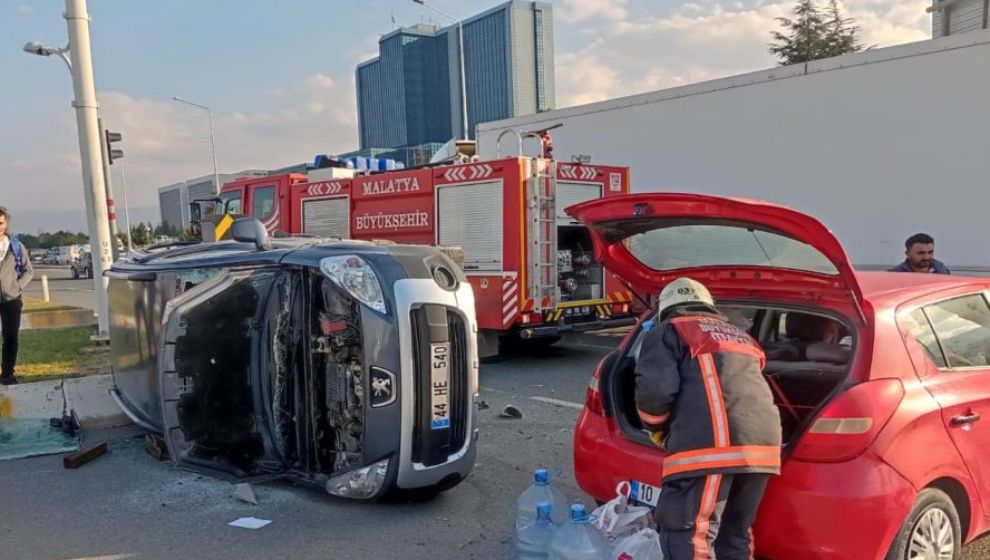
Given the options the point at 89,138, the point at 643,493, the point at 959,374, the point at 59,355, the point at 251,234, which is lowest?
the point at 59,355

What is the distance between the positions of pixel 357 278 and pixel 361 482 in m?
1.14

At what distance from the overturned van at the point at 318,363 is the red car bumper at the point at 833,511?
1.94m

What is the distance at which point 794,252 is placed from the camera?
3248mm

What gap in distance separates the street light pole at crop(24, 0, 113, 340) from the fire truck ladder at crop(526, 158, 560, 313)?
5.58 metres

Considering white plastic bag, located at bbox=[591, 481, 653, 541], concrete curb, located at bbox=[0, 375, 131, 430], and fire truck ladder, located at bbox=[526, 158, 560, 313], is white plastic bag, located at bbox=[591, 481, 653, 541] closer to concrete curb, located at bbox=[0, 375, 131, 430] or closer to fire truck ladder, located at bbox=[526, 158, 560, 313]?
concrete curb, located at bbox=[0, 375, 131, 430]

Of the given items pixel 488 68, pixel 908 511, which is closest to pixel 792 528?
pixel 908 511

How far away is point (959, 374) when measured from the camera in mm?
3150

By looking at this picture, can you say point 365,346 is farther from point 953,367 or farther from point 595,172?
point 595,172

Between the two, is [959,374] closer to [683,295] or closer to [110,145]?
[683,295]

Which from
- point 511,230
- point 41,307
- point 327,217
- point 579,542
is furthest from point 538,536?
point 41,307

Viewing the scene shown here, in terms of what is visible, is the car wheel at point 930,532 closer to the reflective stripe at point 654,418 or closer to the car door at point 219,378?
the reflective stripe at point 654,418

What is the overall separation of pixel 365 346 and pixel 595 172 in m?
6.21

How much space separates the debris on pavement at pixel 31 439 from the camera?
18.4 ft

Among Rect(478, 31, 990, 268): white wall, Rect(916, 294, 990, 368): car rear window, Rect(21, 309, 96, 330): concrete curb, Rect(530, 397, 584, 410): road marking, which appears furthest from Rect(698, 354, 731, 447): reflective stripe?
Rect(21, 309, 96, 330): concrete curb
